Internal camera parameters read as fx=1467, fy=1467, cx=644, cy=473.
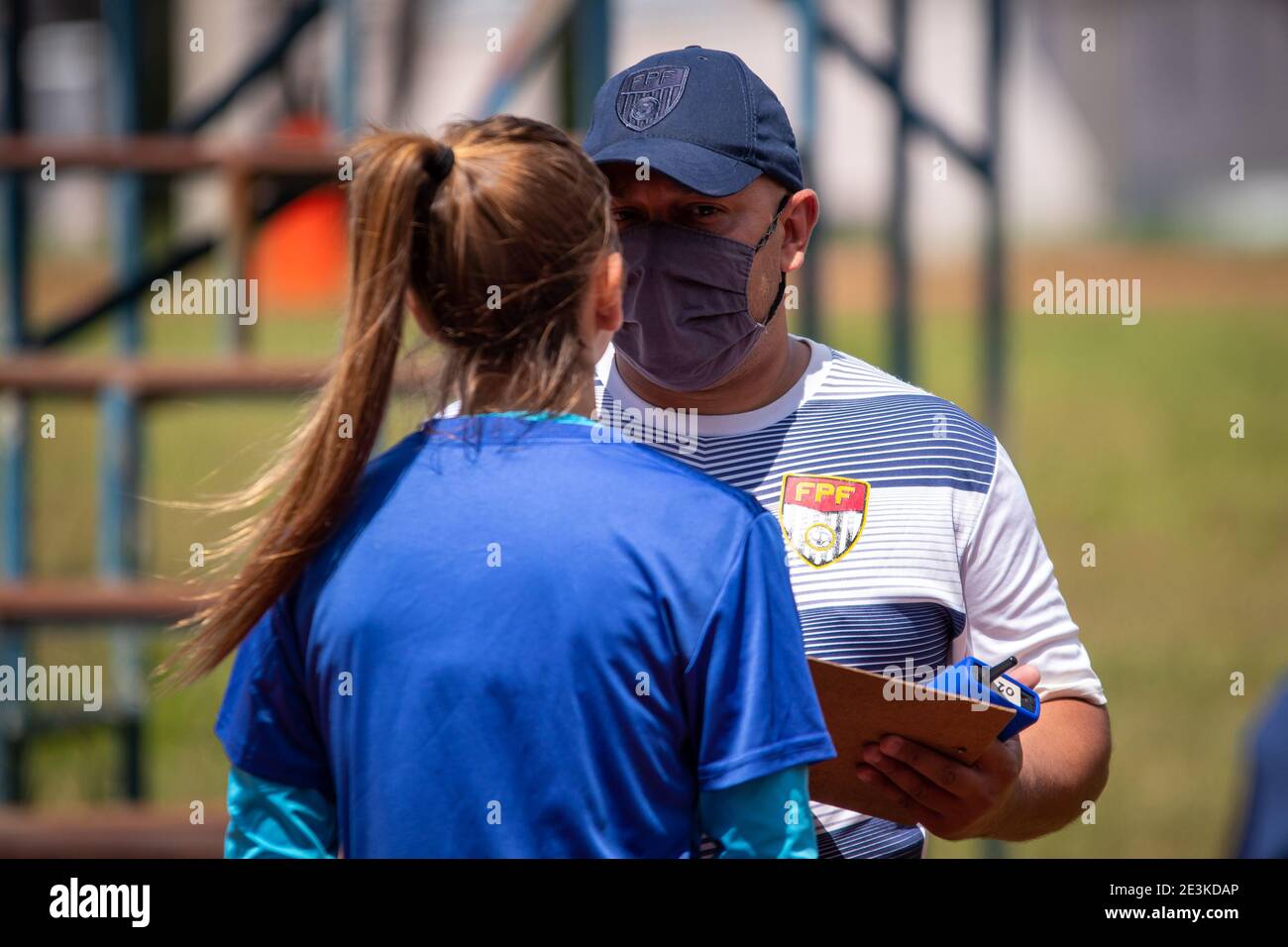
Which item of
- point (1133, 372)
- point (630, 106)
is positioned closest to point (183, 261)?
point (630, 106)

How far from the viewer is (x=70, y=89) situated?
105 ft

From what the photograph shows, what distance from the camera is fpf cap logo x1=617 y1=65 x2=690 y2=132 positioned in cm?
210

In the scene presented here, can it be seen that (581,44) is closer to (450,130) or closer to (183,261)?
(183,261)

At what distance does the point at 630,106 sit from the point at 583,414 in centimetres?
63

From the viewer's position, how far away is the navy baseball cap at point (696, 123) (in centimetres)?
207

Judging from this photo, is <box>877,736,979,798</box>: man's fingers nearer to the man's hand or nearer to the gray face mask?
the man's hand

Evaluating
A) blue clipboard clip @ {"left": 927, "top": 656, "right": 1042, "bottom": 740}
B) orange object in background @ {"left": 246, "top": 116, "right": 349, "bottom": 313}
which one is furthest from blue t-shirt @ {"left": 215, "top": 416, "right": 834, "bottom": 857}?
orange object in background @ {"left": 246, "top": 116, "right": 349, "bottom": 313}

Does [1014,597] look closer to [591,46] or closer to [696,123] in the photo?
[696,123]

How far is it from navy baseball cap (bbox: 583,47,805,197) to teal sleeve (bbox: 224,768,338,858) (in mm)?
964

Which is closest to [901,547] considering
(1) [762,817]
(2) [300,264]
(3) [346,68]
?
(1) [762,817]

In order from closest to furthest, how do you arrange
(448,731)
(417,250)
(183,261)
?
1. (448,731)
2. (417,250)
3. (183,261)

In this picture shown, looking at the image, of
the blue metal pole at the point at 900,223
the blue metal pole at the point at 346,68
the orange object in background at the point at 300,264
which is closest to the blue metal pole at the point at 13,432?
the blue metal pole at the point at 346,68

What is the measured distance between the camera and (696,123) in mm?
2076

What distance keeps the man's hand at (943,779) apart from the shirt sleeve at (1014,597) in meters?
0.11
